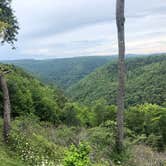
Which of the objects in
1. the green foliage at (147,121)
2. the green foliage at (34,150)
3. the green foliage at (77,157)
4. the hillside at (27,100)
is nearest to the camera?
the green foliage at (77,157)

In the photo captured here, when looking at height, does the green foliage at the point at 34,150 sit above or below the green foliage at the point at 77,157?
below

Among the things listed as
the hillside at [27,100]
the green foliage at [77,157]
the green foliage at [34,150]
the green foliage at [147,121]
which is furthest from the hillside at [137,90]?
the green foliage at [77,157]

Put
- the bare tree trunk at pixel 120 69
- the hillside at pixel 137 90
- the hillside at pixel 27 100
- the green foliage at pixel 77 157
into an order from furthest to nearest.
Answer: the hillside at pixel 137 90 → the hillside at pixel 27 100 → the bare tree trunk at pixel 120 69 → the green foliage at pixel 77 157

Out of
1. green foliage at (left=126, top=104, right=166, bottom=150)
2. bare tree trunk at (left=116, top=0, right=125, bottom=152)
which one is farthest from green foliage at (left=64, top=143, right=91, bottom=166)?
green foliage at (left=126, top=104, right=166, bottom=150)

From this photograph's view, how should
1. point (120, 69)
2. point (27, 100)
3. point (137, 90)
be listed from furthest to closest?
point (137, 90) → point (27, 100) → point (120, 69)

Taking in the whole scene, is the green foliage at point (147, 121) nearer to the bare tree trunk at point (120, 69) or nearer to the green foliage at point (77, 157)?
the bare tree trunk at point (120, 69)

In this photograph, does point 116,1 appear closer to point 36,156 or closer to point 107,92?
point 36,156

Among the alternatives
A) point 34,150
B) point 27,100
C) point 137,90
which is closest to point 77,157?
point 34,150

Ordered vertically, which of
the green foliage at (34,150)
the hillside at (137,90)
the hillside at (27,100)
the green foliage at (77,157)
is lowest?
the hillside at (137,90)

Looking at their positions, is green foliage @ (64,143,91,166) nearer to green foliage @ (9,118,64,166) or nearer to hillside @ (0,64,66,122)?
green foliage @ (9,118,64,166)

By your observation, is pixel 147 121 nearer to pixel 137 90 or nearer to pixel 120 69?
pixel 120 69

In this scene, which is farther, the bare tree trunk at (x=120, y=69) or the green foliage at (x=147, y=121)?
the green foliage at (x=147, y=121)

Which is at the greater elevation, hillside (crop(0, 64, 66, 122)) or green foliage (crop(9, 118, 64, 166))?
green foliage (crop(9, 118, 64, 166))

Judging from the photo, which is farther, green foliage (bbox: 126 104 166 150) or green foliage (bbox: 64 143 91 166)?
green foliage (bbox: 126 104 166 150)
